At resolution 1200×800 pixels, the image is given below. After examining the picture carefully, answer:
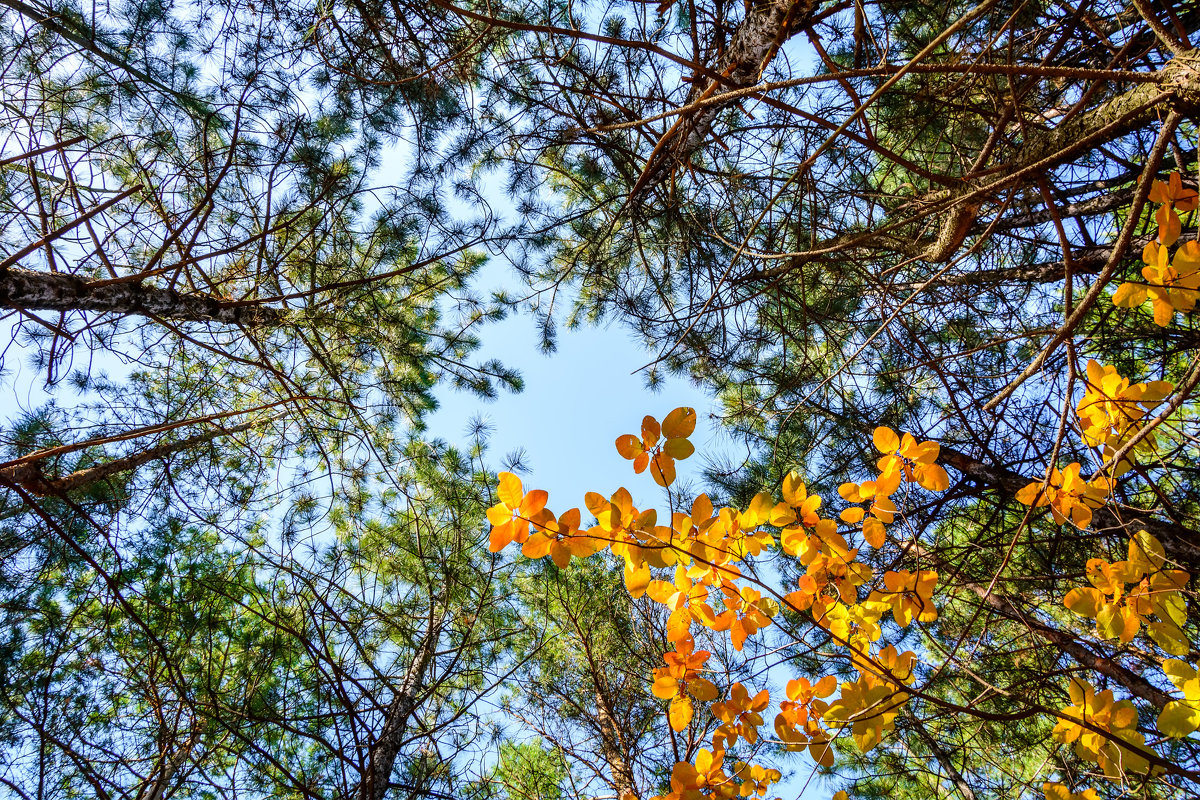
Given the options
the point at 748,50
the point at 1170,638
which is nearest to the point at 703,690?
the point at 1170,638

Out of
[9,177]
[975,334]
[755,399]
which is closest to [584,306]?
[755,399]

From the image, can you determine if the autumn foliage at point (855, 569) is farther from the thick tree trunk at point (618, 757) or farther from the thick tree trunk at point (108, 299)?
the thick tree trunk at point (108, 299)

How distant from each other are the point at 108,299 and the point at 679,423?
2666 mm

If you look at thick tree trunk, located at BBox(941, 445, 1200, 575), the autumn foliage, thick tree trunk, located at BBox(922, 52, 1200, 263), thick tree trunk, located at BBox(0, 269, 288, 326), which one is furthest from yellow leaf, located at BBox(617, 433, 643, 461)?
thick tree trunk, located at BBox(941, 445, 1200, 575)

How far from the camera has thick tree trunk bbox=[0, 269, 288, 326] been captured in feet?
6.02

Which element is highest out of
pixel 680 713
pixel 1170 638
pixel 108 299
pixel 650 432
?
pixel 108 299

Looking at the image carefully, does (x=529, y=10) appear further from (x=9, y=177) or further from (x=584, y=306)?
(x=9, y=177)

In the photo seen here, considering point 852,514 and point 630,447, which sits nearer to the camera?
point 630,447

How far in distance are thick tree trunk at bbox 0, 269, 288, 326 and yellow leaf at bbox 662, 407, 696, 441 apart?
1579 mm

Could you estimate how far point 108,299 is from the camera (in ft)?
7.30

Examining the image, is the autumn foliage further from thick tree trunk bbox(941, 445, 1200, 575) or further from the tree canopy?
thick tree trunk bbox(941, 445, 1200, 575)

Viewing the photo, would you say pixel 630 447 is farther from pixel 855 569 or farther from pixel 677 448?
pixel 855 569

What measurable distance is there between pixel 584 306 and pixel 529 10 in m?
1.83

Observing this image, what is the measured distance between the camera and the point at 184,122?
2.98 m
